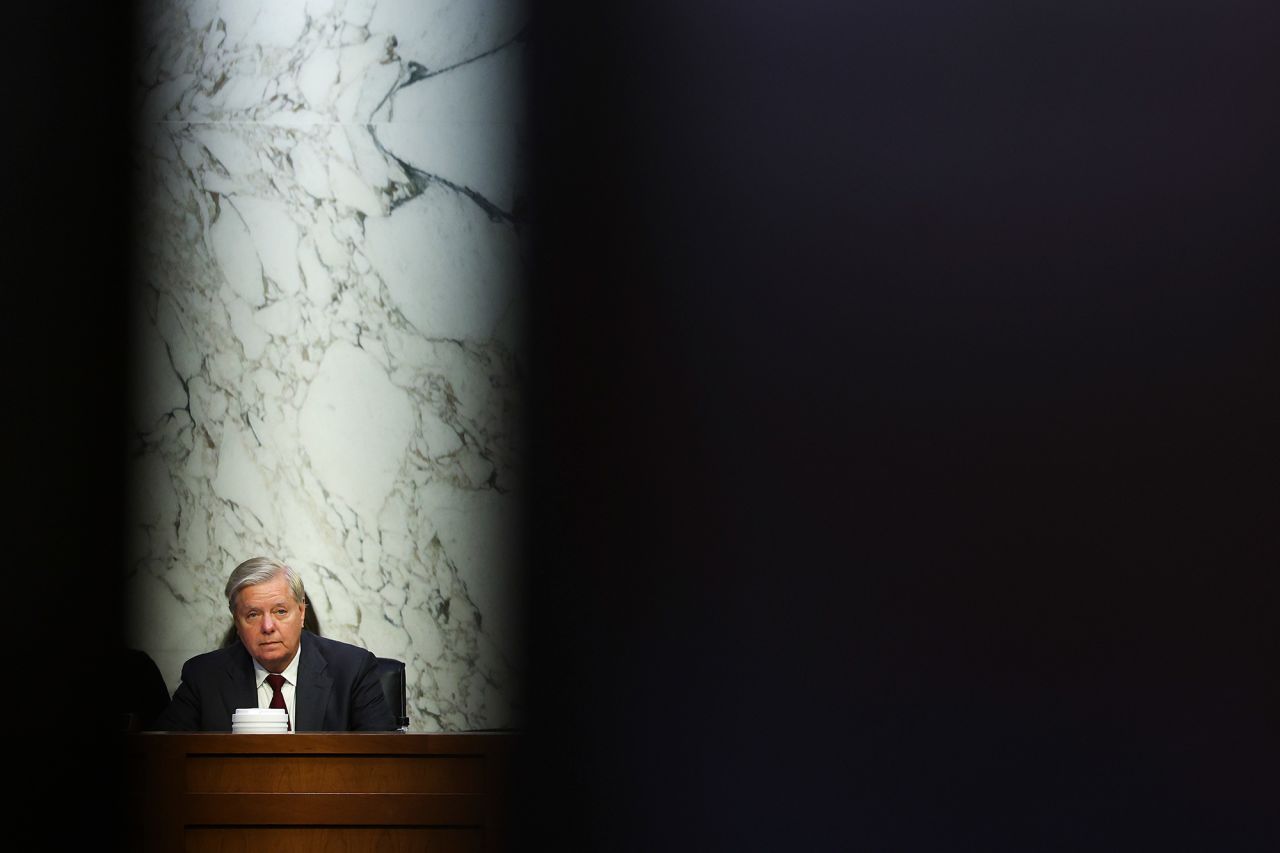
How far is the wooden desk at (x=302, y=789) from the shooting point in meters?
3.71

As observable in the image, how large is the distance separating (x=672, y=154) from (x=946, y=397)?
120cm

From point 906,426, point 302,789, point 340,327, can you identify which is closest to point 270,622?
point 302,789

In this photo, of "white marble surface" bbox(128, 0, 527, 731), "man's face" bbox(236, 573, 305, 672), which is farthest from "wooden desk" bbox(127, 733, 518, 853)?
"white marble surface" bbox(128, 0, 527, 731)

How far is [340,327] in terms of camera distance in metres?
4.73

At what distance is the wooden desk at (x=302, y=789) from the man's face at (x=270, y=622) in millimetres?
649

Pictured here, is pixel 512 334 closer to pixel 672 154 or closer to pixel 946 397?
pixel 672 154

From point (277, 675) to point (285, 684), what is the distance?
0.04m

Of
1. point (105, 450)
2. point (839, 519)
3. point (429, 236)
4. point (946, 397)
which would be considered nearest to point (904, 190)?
point (946, 397)

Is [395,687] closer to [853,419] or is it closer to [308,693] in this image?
[308,693]

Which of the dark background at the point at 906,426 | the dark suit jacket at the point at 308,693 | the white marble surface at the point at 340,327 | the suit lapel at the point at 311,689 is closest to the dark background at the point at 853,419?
the dark background at the point at 906,426

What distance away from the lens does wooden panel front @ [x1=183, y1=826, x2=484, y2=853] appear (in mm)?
3717

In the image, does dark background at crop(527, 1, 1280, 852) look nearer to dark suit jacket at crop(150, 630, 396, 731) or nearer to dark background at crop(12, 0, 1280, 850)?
dark background at crop(12, 0, 1280, 850)

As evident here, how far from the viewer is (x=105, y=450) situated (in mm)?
4660

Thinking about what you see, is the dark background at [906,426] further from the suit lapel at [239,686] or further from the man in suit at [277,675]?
the suit lapel at [239,686]
